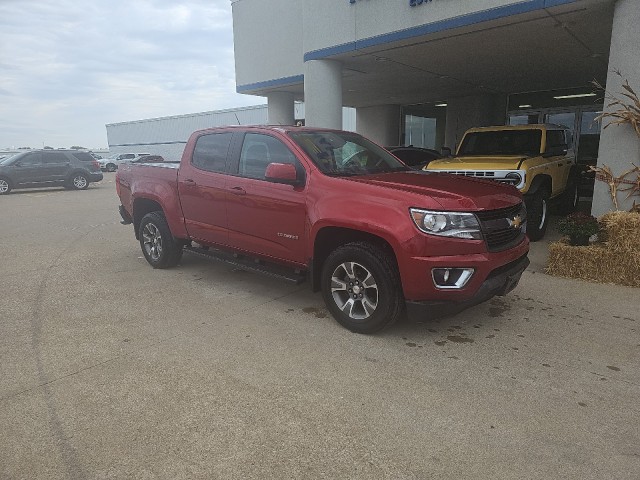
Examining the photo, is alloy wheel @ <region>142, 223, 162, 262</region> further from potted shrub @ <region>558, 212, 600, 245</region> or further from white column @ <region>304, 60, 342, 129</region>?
potted shrub @ <region>558, 212, 600, 245</region>

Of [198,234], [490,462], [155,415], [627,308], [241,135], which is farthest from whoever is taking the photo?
[198,234]

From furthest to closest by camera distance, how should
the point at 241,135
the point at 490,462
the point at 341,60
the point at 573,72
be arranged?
the point at 573,72
the point at 341,60
the point at 241,135
the point at 490,462

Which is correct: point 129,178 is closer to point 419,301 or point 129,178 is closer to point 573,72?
point 419,301

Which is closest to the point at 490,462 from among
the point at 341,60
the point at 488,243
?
the point at 488,243

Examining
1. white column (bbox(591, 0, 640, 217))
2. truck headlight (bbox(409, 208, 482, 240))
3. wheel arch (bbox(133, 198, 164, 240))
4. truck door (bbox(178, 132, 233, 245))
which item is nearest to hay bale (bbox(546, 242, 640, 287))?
white column (bbox(591, 0, 640, 217))

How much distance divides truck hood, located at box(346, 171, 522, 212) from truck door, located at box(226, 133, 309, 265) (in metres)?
0.70

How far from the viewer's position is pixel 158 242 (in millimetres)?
6188

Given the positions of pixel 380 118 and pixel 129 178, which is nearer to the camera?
pixel 129 178

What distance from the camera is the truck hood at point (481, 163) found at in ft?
22.8

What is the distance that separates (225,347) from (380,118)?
1792cm

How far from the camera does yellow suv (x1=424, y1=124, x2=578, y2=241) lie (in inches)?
272

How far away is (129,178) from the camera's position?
6.49 m

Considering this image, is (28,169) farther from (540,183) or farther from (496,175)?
(540,183)

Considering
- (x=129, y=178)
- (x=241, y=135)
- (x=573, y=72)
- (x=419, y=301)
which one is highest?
(x=573, y=72)
